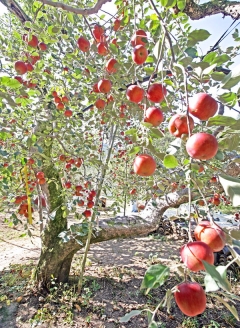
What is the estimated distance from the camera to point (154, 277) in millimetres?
565

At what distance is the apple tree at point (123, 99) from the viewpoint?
0.73 meters

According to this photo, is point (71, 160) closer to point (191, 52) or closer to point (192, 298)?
point (191, 52)

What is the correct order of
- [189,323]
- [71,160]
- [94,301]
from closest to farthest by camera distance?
[189,323] < [71,160] < [94,301]

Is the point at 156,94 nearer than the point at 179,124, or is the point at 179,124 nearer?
the point at 179,124

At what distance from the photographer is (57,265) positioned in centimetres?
322

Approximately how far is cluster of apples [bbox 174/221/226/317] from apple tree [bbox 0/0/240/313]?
1cm

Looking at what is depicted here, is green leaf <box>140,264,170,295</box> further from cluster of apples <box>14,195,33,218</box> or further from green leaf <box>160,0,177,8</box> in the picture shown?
cluster of apples <box>14,195,33,218</box>

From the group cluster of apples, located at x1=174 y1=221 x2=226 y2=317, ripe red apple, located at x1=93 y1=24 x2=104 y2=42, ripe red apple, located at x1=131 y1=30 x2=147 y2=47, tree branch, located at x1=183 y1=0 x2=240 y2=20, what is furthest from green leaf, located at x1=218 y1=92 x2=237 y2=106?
tree branch, located at x1=183 y1=0 x2=240 y2=20

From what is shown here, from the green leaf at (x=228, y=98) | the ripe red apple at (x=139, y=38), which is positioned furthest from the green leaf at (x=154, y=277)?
the ripe red apple at (x=139, y=38)

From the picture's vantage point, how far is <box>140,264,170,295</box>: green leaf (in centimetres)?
55

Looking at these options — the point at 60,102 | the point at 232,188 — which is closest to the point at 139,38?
the point at 232,188

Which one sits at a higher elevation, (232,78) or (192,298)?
(232,78)

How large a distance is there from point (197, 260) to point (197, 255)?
1cm

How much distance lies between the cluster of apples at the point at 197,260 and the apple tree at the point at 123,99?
1 cm
